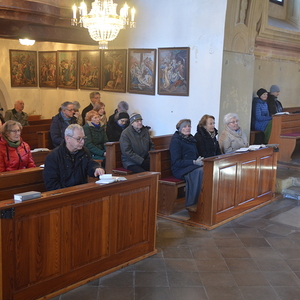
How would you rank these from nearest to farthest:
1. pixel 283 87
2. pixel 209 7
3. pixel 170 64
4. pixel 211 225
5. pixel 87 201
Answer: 1. pixel 87 201
2. pixel 211 225
3. pixel 209 7
4. pixel 170 64
5. pixel 283 87

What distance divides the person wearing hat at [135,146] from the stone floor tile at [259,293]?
2.98 metres

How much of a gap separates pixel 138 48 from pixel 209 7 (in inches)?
77.9

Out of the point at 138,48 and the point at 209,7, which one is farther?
the point at 138,48

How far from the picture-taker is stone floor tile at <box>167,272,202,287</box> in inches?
170

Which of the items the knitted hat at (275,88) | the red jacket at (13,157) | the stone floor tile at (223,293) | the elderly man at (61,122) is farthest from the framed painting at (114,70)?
the stone floor tile at (223,293)

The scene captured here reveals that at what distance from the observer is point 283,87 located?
39.2 ft

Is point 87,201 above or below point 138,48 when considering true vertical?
below

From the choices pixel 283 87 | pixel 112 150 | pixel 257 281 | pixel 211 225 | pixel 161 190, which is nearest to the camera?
pixel 257 281

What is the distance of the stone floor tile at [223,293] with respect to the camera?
13.4 ft

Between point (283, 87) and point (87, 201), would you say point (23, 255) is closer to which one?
point (87, 201)

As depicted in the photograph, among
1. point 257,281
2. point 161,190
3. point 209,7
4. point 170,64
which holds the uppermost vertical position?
point 209,7

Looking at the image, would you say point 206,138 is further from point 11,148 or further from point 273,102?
point 273,102

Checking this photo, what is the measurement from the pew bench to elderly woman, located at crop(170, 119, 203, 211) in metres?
0.17

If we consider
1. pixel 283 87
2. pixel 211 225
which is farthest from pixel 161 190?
pixel 283 87
